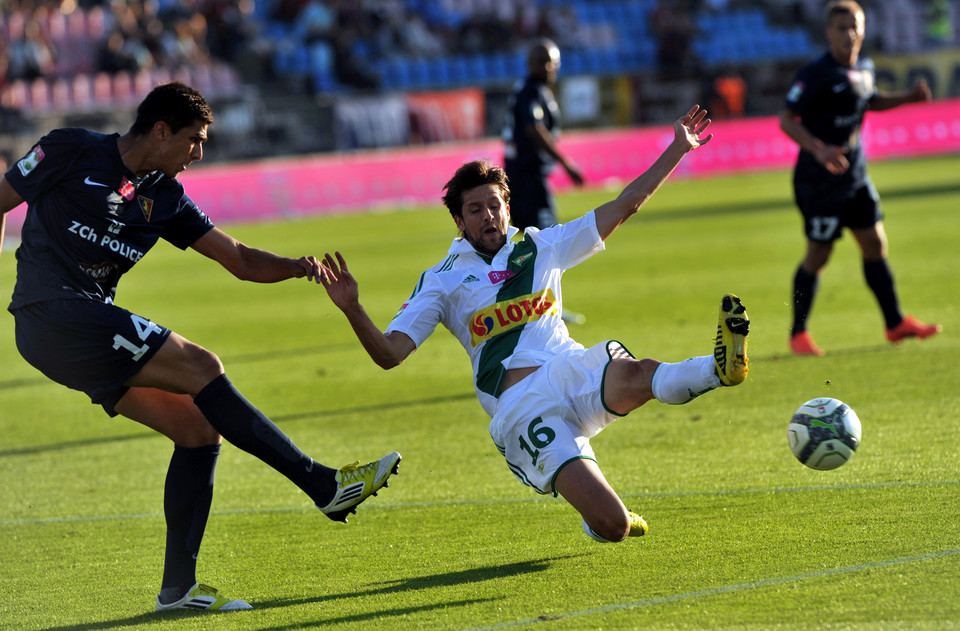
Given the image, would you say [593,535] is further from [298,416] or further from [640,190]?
[298,416]

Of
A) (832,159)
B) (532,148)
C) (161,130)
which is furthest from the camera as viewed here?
(532,148)

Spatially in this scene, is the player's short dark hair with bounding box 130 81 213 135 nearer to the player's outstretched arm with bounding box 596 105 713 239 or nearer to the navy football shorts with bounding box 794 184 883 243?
the player's outstretched arm with bounding box 596 105 713 239

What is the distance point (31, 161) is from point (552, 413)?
7.45ft

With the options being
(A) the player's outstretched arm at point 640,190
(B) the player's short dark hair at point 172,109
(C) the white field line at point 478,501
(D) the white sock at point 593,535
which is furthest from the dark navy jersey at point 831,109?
(B) the player's short dark hair at point 172,109

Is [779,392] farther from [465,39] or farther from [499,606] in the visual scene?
[465,39]

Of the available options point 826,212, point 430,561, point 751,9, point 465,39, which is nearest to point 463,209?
point 430,561

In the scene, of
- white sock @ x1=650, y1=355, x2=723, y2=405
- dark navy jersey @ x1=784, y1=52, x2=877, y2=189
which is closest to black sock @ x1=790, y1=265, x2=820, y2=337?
dark navy jersey @ x1=784, y1=52, x2=877, y2=189

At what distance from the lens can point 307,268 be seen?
209 inches

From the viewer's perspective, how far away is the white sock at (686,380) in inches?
194

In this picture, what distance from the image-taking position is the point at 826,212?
9.26 m

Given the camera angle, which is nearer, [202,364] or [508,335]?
[202,364]

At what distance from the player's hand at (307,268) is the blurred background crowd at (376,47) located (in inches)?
826

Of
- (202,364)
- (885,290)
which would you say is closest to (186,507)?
(202,364)

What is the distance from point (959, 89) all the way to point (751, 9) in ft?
25.4
